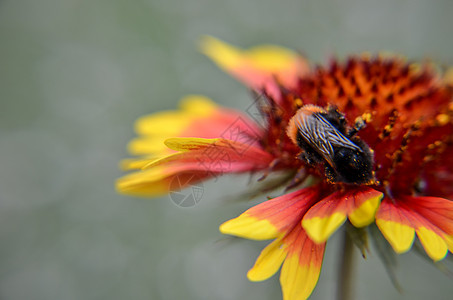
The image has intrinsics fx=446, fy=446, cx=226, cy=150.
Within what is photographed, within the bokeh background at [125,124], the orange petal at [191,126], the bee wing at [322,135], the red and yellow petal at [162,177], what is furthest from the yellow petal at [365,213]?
the bokeh background at [125,124]

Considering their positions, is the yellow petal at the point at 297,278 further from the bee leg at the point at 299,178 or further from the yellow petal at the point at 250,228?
the bee leg at the point at 299,178

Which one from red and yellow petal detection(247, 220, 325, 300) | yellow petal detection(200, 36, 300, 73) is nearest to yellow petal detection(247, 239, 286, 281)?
red and yellow petal detection(247, 220, 325, 300)

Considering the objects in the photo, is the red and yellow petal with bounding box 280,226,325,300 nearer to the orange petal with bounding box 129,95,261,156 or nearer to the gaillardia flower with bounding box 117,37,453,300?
the gaillardia flower with bounding box 117,37,453,300

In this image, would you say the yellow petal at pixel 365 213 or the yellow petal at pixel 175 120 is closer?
the yellow petal at pixel 365 213

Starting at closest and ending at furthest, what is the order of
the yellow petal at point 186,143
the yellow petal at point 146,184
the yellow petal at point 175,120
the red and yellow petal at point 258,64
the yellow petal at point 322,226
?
the yellow petal at point 322,226 < the yellow petal at point 186,143 < the yellow petal at point 146,184 < the yellow petal at point 175,120 < the red and yellow petal at point 258,64

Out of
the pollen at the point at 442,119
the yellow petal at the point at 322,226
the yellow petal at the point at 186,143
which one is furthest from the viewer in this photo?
the pollen at the point at 442,119

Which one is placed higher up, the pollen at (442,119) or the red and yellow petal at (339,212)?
the pollen at (442,119)

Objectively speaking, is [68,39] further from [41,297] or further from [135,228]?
[41,297]
